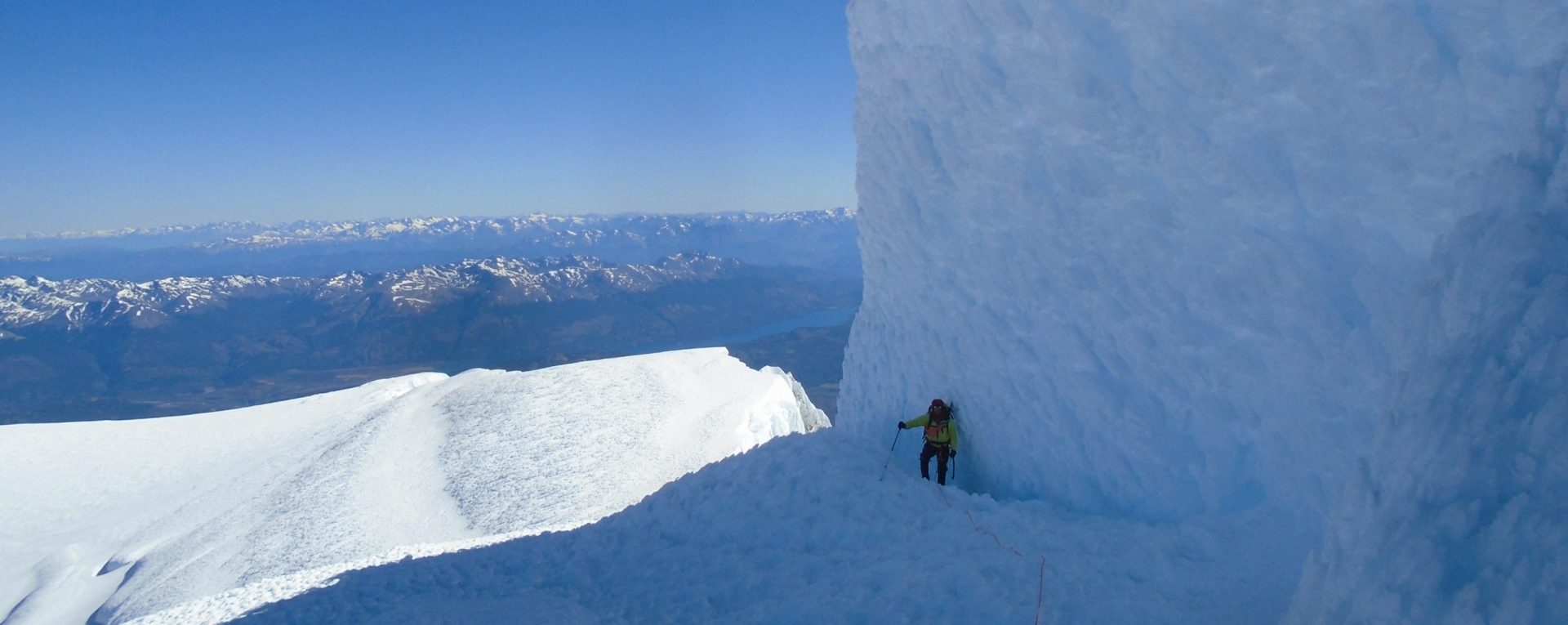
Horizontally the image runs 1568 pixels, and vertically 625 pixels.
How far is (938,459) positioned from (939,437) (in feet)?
1.54

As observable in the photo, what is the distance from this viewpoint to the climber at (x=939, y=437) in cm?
1001

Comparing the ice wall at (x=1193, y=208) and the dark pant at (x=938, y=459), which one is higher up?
the ice wall at (x=1193, y=208)

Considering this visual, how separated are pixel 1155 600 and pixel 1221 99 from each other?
14.1 feet

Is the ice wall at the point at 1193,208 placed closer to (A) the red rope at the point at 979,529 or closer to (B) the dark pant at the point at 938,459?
(B) the dark pant at the point at 938,459

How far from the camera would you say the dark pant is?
10078 mm

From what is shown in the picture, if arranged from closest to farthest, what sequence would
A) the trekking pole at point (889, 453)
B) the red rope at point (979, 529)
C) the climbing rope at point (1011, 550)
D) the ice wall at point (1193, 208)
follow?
the ice wall at point (1193, 208), the climbing rope at point (1011, 550), the red rope at point (979, 529), the trekking pole at point (889, 453)

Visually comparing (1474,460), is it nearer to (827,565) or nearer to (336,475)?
(827,565)

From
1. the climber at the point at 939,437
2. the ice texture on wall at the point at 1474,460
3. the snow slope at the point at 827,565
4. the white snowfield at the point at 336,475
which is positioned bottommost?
the white snowfield at the point at 336,475

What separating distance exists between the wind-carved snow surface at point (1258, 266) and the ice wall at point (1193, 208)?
23mm

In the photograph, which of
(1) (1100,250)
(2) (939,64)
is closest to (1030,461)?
(1) (1100,250)

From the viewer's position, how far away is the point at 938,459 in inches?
405

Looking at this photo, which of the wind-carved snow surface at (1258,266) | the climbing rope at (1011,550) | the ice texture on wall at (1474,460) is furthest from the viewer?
the climbing rope at (1011,550)

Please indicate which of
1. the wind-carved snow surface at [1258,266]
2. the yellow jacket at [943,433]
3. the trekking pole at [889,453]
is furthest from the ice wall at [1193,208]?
the trekking pole at [889,453]

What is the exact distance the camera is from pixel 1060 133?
8.21m
